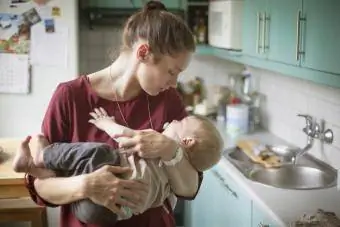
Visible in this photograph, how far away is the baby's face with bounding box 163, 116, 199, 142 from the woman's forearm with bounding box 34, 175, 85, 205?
12.5 inches

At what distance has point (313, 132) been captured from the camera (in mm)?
2512

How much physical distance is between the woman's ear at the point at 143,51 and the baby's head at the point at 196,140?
0.77ft

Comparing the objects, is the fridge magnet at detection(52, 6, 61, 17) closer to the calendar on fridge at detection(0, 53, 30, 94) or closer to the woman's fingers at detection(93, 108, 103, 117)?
the calendar on fridge at detection(0, 53, 30, 94)

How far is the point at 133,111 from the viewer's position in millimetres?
1465

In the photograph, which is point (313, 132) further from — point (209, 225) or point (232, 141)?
point (209, 225)

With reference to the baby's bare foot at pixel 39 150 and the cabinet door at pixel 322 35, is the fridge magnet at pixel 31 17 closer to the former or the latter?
the cabinet door at pixel 322 35

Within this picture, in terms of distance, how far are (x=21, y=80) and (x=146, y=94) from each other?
181cm

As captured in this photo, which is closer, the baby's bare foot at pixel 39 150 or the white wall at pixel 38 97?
the baby's bare foot at pixel 39 150

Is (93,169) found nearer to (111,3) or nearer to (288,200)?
(288,200)

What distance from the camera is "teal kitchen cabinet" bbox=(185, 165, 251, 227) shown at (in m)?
2.25

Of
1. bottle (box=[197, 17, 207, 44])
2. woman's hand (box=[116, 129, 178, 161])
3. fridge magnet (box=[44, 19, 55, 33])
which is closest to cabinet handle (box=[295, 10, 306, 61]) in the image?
woman's hand (box=[116, 129, 178, 161])

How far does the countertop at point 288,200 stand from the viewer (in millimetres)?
1830

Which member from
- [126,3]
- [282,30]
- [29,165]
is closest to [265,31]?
[282,30]

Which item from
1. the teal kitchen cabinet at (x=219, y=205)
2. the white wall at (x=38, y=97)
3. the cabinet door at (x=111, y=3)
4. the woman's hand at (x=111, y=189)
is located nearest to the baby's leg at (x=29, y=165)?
the woman's hand at (x=111, y=189)
